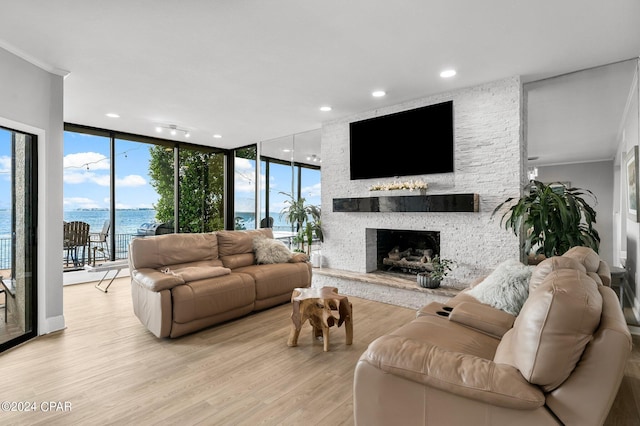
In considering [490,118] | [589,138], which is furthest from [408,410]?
[589,138]

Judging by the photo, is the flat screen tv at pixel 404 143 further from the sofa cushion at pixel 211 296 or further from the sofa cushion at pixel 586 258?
the sofa cushion at pixel 211 296

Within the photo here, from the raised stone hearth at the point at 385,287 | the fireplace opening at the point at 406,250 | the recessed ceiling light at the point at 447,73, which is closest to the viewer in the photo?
the recessed ceiling light at the point at 447,73

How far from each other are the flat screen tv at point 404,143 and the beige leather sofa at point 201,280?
172 centimetres

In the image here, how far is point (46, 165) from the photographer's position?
132 inches

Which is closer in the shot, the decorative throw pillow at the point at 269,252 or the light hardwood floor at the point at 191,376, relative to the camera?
the light hardwood floor at the point at 191,376

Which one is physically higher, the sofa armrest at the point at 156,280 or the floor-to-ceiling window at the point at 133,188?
the floor-to-ceiling window at the point at 133,188

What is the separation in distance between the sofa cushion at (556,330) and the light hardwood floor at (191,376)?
1155 millimetres

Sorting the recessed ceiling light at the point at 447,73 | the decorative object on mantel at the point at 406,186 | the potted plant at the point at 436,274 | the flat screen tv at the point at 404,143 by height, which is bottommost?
the potted plant at the point at 436,274

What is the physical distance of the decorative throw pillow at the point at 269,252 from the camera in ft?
14.8

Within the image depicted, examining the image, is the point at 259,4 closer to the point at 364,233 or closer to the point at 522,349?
the point at 522,349

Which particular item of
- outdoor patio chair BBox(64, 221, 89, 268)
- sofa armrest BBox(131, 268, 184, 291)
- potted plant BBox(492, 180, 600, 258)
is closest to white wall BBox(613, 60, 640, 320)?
potted plant BBox(492, 180, 600, 258)

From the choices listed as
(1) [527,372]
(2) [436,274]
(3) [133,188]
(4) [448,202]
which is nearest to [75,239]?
(3) [133,188]

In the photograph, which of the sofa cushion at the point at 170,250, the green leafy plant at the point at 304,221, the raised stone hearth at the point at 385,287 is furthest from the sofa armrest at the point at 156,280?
the green leafy plant at the point at 304,221

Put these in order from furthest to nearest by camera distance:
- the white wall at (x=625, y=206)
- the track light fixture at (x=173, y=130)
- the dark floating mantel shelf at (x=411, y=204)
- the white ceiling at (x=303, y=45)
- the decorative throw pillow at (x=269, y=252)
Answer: the track light fixture at (x=173, y=130) < the decorative throw pillow at (x=269, y=252) < the dark floating mantel shelf at (x=411, y=204) < the white wall at (x=625, y=206) < the white ceiling at (x=303, y=45)
